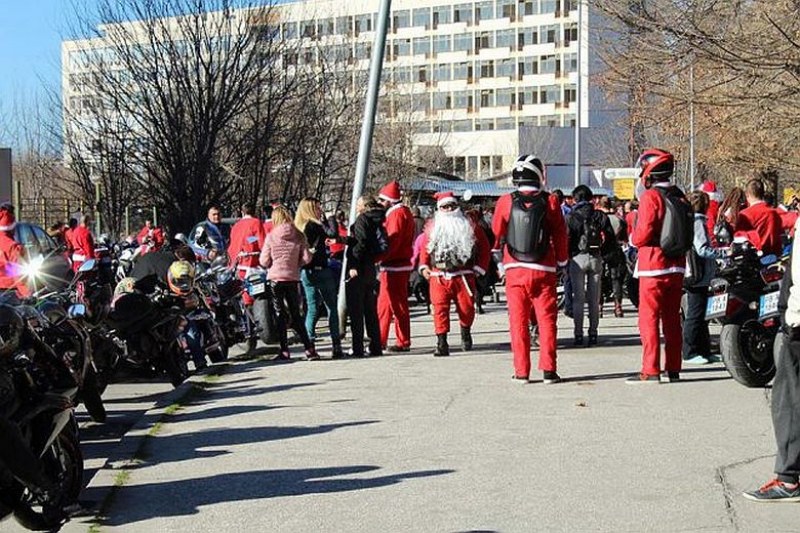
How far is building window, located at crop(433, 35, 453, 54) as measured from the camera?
10781 cm

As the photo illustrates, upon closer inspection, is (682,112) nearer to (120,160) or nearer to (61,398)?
(61,398)

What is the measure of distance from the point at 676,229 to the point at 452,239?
378 centimetres

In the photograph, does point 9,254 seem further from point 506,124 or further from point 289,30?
point 506,124

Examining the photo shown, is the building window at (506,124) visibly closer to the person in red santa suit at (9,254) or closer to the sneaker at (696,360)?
the sneaker at (696,360)

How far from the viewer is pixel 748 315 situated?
458 inches

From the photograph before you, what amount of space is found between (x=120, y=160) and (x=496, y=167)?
71.7m

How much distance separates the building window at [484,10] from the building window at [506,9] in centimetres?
71

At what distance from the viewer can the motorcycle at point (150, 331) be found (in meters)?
12.6

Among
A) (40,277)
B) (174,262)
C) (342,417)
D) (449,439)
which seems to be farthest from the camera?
(174,262)

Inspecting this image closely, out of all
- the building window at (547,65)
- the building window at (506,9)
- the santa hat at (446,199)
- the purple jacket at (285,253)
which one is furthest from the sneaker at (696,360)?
the building window at (506,9)

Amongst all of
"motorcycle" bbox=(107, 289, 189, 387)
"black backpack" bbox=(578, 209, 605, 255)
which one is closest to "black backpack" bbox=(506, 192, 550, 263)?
"motorcycle" bbox=(107, 289, 189, 387)

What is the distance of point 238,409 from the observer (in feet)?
36.3

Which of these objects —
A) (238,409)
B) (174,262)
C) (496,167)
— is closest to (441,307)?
(174,262)

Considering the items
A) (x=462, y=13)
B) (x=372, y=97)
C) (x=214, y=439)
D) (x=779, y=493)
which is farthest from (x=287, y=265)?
(x=462, y=13)
